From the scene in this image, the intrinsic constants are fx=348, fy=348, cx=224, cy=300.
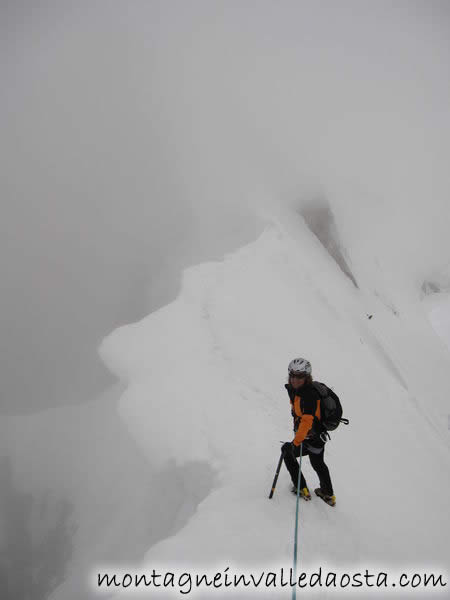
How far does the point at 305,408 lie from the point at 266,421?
2.52 metres

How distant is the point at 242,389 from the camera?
714cm

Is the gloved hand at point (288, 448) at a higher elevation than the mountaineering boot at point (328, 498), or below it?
higher

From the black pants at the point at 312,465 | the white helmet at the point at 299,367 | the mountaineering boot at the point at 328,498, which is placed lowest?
the mountaineering boot at the point at 328,498

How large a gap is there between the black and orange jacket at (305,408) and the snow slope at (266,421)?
3.66 ft

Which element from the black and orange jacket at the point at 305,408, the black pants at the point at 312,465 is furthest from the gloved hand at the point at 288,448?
the black and orange jacket at the point at 305,408

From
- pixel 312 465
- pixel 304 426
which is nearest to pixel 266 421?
pixel 312 465

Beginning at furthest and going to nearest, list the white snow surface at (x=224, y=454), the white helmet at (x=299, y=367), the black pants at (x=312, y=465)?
the black pants at (x=312, y=465) < the white snow surface at (x=224, y=454) < the white helmet at (x=299, y=367)

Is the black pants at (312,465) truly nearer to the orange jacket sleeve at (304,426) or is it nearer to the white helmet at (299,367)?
the orange jacket sleeve at (304,426)

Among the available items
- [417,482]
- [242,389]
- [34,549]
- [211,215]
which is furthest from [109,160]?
[417,482]

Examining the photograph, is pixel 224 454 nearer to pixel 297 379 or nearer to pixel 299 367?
pixel 297 379

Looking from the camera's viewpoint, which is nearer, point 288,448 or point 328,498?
point 288,448

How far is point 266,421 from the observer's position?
6.32 m

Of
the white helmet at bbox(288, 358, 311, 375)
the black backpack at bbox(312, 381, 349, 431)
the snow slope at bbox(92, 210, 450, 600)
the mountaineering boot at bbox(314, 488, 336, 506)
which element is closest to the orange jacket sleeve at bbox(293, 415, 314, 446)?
the black backpack at bbox(312, 381, 349, 431)

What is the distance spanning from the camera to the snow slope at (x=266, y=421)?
4.04m
